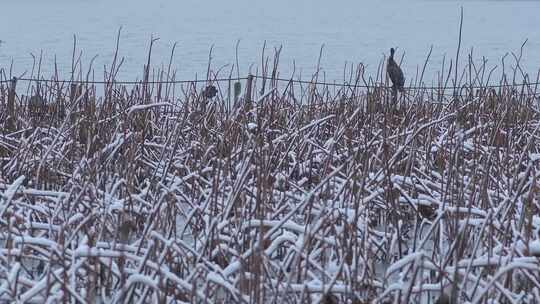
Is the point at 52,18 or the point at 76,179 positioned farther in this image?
the point at 52,18

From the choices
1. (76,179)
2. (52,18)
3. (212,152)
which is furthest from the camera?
(52,18)

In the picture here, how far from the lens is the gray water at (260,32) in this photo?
510 inches

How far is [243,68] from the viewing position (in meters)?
12.2

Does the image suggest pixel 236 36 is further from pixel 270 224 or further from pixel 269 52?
pixel 270 224

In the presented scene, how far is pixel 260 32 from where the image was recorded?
17.1 metres

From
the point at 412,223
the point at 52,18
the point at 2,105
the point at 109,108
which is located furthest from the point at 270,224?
the point at 52,18

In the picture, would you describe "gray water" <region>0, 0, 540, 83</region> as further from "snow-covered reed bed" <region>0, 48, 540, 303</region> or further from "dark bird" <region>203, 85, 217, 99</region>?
"snow-covered reed bed" <region>0, 48, 540, 303</region>

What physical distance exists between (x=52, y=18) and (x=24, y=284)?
59.5 ft

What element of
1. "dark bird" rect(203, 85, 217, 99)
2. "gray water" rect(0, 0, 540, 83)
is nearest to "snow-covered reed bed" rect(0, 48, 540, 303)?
"dark bird" rect(203, 85, 217, 99)

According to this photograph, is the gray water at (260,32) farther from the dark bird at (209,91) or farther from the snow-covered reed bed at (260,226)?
the snow-covered reed bed at (260,226)

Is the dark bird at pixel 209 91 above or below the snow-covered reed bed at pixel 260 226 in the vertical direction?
above

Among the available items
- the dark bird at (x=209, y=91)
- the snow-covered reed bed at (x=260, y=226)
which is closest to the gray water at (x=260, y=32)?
the dark bird at (x=209, y=91)

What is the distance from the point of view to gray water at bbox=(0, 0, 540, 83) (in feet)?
42.5

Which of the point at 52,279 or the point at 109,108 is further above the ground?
the point at 109,108
